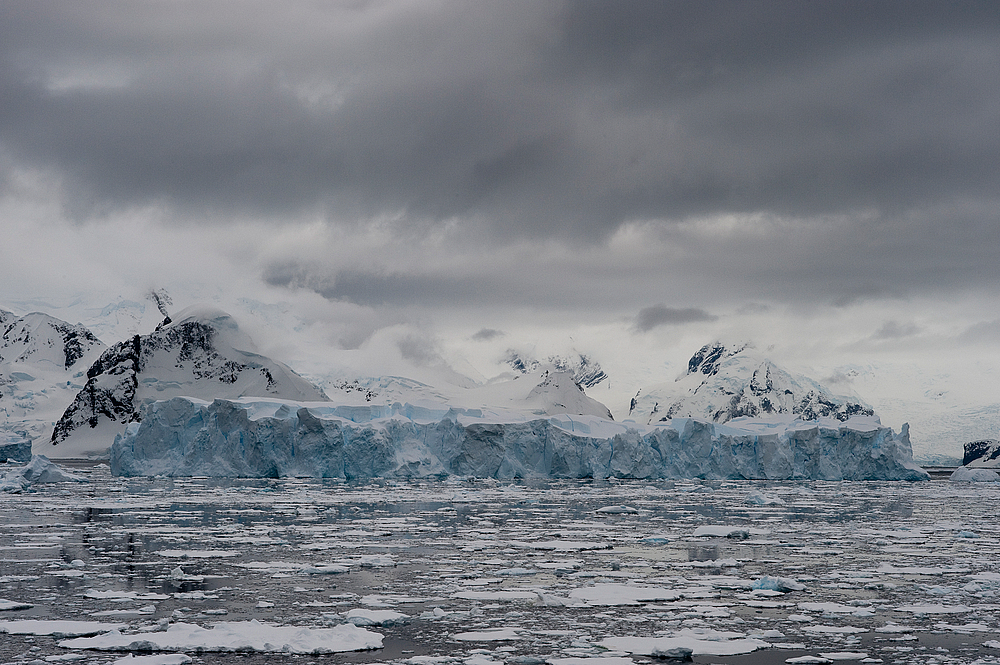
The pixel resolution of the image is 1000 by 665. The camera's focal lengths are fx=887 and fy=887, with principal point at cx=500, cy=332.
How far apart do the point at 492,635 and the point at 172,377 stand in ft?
431

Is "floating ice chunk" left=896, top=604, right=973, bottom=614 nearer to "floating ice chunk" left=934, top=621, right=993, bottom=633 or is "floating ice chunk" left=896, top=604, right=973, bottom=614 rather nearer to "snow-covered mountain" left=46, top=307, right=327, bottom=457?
"floating ice chunk" left=934, top=621, right=993, bottom=633

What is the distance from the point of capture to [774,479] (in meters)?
52.5

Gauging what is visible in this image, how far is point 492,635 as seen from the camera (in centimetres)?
833

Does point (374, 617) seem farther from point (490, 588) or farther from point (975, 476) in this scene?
point (975, 476)

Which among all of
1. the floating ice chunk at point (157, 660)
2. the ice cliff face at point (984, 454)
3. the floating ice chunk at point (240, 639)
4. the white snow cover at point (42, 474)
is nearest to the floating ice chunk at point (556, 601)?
the floating ice chunk at point (240, 639)

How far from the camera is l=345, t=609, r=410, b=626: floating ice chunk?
8.77 metres

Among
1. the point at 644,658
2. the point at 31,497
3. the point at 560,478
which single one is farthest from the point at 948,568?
the point at 560,478

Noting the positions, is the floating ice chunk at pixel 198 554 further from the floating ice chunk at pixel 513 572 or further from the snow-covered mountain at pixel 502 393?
the snow-covered mountain at pixel 502 393

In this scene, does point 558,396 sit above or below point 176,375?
below

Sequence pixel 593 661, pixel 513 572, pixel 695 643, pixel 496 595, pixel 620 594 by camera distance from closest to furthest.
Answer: pixel 593 661
pixel 695 643
pixel 496 595
pixel 620 594
pixel 513 572

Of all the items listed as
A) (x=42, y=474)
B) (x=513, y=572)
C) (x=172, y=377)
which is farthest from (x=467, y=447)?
(x=172, y=377)

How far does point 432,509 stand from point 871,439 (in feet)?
111

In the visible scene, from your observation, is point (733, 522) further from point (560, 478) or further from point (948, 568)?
point (560, 478)

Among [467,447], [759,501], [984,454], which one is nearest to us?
[759,501]
